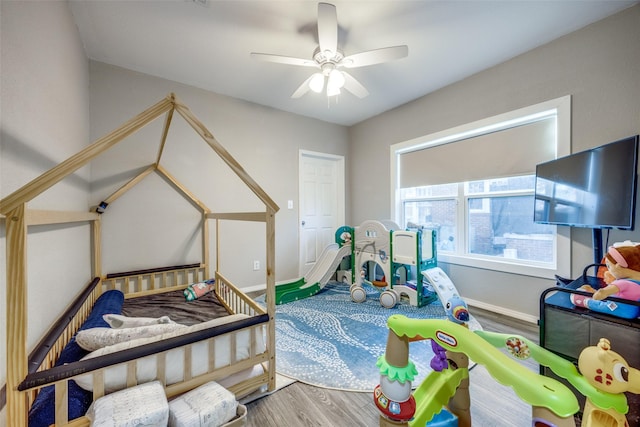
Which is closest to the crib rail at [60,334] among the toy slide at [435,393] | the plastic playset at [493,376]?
the plastic playset at [493,376]

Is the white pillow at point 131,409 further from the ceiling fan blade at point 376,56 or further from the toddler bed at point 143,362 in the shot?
the ceiling fan blade at point 376,56

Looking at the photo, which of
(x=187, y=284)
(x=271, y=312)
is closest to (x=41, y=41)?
(x=271, y=312)

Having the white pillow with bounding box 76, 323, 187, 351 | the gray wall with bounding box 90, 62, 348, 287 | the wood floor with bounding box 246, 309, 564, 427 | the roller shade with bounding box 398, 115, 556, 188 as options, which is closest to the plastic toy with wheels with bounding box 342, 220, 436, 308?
the roller shade with bounding box 398, 115, 556, 188

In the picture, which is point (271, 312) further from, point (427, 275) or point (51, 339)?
point (427, 275)

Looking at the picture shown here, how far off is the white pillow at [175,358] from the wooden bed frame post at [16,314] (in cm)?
15

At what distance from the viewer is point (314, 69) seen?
2.47m

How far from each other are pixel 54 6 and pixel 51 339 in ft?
6.07

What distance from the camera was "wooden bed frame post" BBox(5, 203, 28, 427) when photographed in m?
0.79

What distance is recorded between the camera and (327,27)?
164 centimetres

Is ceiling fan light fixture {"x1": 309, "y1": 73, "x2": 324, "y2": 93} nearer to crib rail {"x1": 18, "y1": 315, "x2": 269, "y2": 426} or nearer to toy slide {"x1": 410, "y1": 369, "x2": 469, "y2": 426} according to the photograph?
crib rail {"x1": 18, "y1": 315, "x2": 269, "y2": 426}

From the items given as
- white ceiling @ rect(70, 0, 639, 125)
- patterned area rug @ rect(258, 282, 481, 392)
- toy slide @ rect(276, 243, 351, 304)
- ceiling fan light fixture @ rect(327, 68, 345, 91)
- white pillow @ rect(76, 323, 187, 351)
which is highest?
white ceiling @ rect(70, 0, 639, 125)

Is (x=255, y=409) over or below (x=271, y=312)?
below

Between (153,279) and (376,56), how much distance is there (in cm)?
284

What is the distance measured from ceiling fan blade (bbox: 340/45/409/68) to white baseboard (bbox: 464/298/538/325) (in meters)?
2.53
